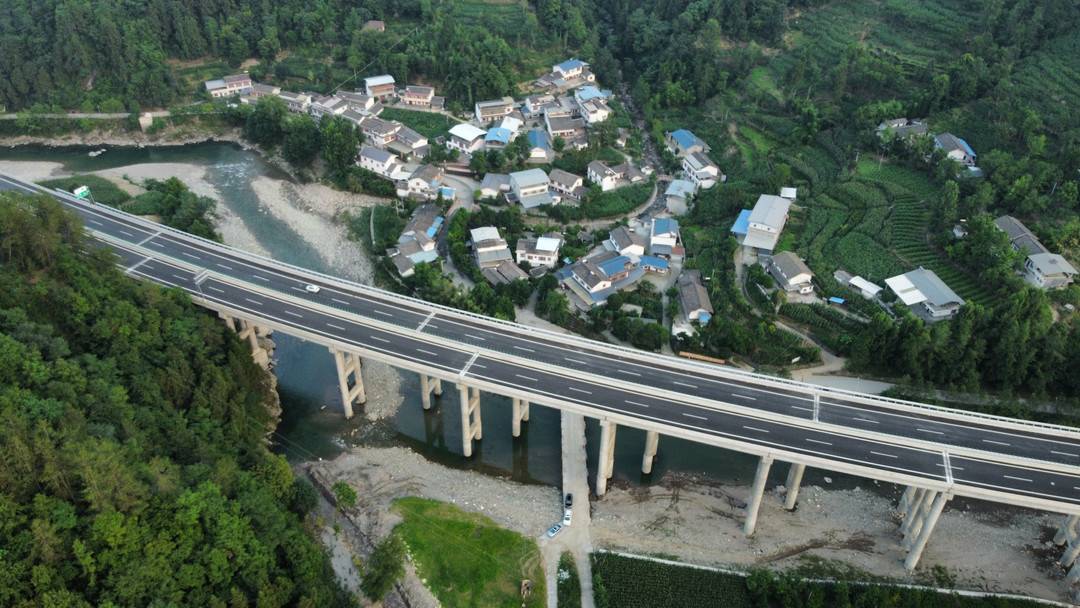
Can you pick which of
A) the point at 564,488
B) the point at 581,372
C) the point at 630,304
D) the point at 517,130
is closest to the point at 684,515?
the point at 564,488

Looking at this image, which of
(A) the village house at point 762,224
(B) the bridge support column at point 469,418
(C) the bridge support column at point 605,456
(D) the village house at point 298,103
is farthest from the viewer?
(D) the village house at point 298,103

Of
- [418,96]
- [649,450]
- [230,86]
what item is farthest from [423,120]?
[649,450]

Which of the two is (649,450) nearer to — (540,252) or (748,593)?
(748,593)

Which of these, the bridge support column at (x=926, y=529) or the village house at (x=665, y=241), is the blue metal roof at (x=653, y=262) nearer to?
the village house at (x=665, y=241)

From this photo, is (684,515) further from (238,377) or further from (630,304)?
(238,377)

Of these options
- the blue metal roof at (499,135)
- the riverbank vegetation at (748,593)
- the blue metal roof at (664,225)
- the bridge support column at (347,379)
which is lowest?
the riverbank vegetation at (748,593)

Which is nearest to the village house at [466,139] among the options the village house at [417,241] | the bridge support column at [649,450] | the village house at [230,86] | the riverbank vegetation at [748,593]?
the village house at [417,241]

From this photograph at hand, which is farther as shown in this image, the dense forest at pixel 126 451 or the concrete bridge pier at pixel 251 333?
the concrete bridge pier at pixel 251 333
